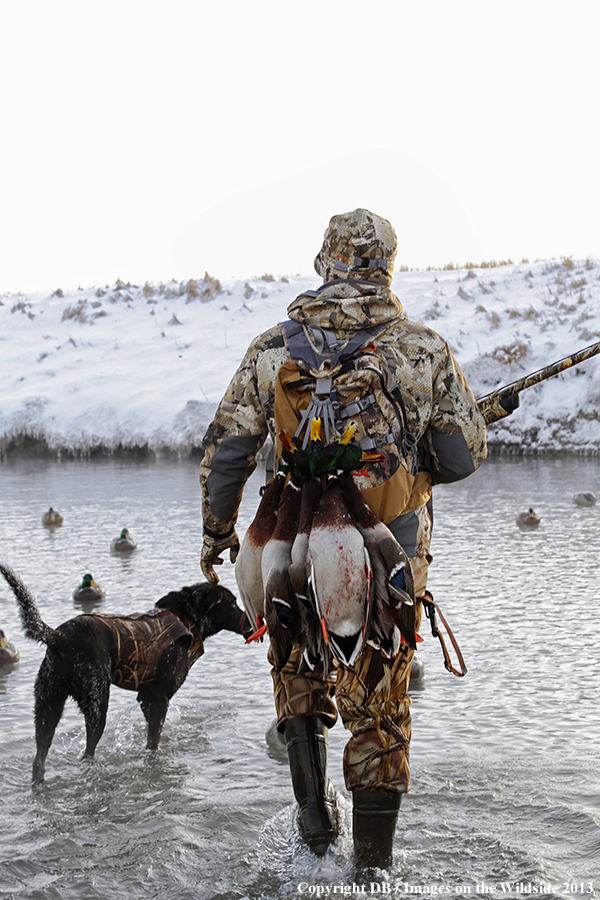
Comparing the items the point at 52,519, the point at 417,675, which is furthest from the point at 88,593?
the point at 52,519

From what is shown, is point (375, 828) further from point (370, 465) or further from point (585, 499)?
point (585, 499)

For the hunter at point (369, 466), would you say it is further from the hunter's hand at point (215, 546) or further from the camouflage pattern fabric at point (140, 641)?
the camouflage pattern fabric at point (140, 641)

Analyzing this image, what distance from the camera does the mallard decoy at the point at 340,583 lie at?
2.74 meters

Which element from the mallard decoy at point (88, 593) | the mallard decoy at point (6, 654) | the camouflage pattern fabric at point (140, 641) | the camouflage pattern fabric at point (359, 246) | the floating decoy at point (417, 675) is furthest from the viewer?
the mallard decoy at point (88, 593)

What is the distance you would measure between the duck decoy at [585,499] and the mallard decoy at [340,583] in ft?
32.6

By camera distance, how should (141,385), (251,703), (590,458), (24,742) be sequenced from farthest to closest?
(141,385)
(590,458)
(251,703)
(24,742)

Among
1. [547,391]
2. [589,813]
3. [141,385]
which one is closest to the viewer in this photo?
[589,813]

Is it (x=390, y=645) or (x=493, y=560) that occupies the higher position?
(x=390, y=645)

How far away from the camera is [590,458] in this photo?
1870cm

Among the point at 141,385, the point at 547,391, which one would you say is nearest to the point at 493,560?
the point at 547,391

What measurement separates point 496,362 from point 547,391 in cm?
160

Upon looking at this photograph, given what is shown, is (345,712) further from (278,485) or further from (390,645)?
(278,485)

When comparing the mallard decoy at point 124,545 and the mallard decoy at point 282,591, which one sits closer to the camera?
the mallard decoy at point 282,591

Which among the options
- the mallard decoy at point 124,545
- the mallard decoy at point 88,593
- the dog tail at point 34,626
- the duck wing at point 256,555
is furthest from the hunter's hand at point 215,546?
the mallard decoy at point 124,545
